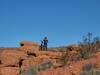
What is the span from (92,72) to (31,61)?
282 inches

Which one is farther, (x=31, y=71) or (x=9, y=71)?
(x=9, y=71)

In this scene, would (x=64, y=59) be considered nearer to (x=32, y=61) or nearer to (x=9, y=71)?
(x=32, y=61)

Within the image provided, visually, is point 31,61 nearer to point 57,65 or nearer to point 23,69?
point 23,69

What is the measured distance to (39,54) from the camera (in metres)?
27.0

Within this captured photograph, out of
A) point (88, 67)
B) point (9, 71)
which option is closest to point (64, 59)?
point (88, 67)

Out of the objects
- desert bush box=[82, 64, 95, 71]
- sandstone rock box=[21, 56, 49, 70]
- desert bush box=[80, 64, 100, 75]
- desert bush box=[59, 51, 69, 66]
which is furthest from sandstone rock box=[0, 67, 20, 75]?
desert bush box=[80, 64, 100, 75]

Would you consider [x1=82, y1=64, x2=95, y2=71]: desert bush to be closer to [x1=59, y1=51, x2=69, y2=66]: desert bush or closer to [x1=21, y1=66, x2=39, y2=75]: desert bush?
[x1=59, y1=51, x2=69, y2=66]: desert bush

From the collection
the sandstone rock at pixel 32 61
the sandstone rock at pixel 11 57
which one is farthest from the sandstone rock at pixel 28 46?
the sandstone rock at pixel 32 61

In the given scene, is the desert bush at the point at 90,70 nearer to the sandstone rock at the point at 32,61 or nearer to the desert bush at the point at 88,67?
the desert bush at the point at 88,67

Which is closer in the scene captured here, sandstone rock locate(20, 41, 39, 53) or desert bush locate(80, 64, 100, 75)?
desert bush locate(80, 64, 100, 75)

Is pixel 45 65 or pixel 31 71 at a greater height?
pixel 45 65

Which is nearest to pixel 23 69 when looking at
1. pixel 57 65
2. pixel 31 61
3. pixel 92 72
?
pixel 31 61

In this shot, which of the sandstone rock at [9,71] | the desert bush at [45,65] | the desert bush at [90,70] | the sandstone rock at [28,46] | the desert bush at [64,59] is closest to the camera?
the desert bush at [90,70]

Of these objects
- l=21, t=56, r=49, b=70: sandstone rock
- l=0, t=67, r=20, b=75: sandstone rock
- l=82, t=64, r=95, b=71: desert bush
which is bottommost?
l=0, t=67, r=20, b=75: sandstone rock
